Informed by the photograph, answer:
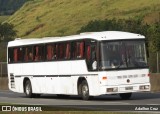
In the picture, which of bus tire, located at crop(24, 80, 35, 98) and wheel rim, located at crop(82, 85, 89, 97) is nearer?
wheel rim, located at crop(82, 85, 89, 97)

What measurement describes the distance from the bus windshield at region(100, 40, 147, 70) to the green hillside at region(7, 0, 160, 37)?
7235cm

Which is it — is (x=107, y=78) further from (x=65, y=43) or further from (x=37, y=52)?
(x=37, y=52)

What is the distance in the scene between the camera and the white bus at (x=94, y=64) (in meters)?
27.7

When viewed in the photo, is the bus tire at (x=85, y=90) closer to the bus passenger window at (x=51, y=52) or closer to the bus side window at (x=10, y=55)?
the bus passenger window at (x=51, y=52)

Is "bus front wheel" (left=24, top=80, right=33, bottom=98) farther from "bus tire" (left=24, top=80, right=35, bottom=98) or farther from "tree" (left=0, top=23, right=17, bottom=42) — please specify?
"tree" (left=0, top=23, right=17, bottom=42)

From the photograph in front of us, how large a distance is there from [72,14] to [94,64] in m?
101

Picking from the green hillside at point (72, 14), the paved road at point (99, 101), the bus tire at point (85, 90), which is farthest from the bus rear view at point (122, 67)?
the green hillside at point (72, 14)

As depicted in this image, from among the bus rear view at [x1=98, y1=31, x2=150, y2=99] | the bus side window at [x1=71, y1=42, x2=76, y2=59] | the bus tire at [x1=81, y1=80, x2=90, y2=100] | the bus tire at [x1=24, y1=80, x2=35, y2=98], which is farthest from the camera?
the bus tire at [x1=24, y1=80, x2=35, y2=98]

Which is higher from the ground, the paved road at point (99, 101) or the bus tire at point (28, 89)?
the bus tire at point (28, 89)

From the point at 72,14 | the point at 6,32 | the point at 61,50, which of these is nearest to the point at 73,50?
the point at 61,50

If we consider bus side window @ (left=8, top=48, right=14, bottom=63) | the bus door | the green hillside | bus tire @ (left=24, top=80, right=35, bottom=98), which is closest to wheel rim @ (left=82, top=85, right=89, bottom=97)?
the bus door

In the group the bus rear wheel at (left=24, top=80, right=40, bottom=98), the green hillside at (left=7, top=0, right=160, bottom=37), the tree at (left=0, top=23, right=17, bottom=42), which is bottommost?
the bus rear wheel at (left=24, top=80, right=40, bottom=98)

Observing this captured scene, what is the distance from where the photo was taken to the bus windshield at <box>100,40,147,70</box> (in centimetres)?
2775

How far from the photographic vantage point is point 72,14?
423ft
